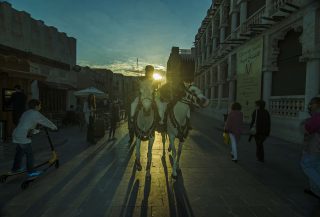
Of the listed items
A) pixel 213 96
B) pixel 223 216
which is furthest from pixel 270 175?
pixel 213 96

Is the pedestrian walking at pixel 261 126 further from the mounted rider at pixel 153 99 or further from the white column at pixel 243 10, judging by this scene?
the white column at pixel 243 10

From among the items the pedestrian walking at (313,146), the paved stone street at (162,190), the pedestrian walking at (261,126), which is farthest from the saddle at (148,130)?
the pedestrian walking at (261,126)

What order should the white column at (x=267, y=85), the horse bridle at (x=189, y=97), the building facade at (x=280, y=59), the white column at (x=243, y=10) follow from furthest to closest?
the white column at (x=243, y=10)
the white column at (x=267, y=85)
the building facade at (x=280, y=59)
the horse bridle at (x=189, y=97)

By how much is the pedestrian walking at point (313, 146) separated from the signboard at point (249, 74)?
1094cm

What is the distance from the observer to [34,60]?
17016mm

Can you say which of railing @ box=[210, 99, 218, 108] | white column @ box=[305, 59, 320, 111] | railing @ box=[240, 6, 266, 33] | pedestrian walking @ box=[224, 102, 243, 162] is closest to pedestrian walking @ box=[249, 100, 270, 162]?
pedestrian walking @ box=[224, 102, 243, 162]

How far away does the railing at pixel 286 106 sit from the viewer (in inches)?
437

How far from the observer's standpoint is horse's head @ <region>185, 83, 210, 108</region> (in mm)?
5247

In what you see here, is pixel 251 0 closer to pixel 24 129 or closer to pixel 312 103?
pixel 312 103

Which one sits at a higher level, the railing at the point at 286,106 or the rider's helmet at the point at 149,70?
the rider's helmet at the point at 149,70

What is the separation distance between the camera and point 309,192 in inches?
188

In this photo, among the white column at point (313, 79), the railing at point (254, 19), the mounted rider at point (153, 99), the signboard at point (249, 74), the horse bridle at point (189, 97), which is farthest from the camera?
the signboard at point (249, 74)

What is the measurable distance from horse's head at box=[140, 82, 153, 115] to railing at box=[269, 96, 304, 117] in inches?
334

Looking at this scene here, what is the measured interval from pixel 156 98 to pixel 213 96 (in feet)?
82.7
